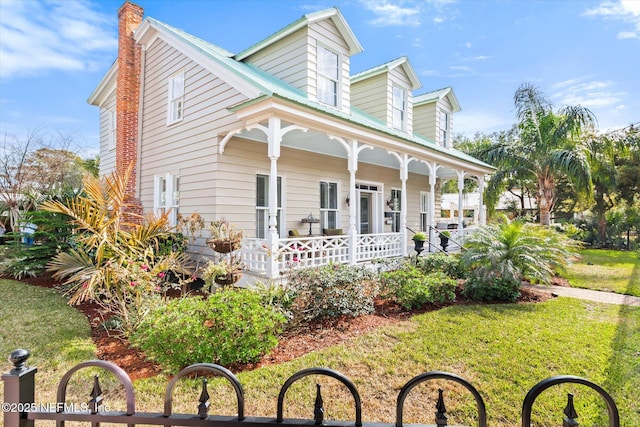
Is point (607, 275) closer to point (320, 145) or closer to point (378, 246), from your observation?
point (378, 246)

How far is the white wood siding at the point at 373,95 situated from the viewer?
12.9 m

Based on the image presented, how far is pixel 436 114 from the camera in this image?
615 inches

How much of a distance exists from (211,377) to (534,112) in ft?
60.8

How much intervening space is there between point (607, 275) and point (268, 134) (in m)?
11.4

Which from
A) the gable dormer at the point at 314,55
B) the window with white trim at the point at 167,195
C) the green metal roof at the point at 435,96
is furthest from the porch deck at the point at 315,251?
the green metal roof at the point at 435,96

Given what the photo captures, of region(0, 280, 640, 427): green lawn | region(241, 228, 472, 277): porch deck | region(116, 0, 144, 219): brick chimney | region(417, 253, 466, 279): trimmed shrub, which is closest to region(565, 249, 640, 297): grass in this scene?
region(417, 253, 466, 279): trimmed shrub

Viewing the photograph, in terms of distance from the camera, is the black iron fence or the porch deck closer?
the black iron fence

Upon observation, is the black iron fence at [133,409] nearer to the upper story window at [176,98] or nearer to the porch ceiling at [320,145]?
the porch ceiling at [320,145]

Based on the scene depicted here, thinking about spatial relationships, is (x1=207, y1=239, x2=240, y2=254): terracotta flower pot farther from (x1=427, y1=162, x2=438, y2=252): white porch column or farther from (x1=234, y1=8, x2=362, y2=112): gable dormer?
(x1=427, y1=162, x2=438, y2=252): white porch column

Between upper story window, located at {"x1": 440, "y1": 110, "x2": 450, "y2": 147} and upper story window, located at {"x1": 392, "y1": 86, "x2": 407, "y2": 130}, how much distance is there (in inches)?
129

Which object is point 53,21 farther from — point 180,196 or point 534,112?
point 534,112

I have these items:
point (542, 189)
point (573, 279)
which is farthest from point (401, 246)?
point (542, 189)

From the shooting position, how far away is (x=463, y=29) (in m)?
10.3

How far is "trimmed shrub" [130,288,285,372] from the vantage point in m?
3.83
